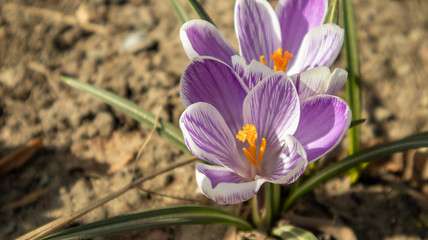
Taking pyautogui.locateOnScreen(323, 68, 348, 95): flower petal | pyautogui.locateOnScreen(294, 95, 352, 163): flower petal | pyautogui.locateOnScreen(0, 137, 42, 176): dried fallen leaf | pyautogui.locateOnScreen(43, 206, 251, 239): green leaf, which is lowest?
pyautogui.locateOnScreen(43, 206, 251, 239): green leaf

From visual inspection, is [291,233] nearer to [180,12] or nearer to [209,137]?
[209,137]

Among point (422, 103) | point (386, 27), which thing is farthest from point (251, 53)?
point (386, 27)

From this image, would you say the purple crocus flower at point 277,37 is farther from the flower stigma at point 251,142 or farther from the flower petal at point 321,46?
the flower stigma at point 251,142

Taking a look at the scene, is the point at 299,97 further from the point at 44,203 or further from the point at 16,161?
the point at 16,161

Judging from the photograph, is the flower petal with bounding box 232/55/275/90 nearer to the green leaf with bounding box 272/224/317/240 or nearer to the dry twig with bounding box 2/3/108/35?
the green leaf with bounding box 272/224/317/240

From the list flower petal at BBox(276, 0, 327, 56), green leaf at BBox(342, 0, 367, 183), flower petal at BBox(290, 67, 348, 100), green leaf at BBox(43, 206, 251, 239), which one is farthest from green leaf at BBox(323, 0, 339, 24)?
green leaf at BBox(43, 206, 251, 239)

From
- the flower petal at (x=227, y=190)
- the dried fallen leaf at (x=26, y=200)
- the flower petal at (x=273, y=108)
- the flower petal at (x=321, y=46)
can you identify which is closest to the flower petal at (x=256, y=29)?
the flower petal at (x=321, y=46)

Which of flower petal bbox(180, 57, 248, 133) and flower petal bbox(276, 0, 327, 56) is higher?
flower petal bbox(276, 0, 327, 56)
